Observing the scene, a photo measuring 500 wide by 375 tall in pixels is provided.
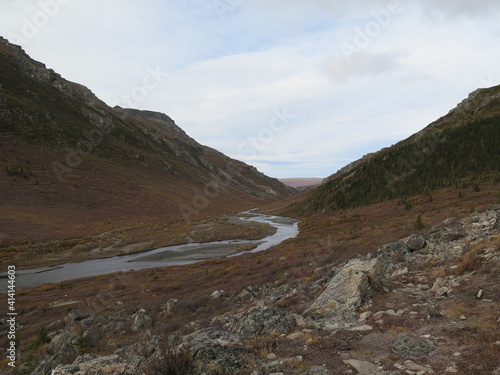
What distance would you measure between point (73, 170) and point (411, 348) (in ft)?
441

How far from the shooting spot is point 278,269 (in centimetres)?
2716

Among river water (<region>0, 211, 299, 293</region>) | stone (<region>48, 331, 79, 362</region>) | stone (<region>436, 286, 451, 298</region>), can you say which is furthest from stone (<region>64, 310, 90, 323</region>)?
stone (<region>436, 286, 451, 298</region>)

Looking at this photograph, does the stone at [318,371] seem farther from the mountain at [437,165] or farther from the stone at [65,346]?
the mountain at [437,165]

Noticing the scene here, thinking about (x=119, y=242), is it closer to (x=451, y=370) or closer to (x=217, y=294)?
(x=217, y=294)

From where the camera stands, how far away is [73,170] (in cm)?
11781

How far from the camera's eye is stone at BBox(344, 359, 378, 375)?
6.48m

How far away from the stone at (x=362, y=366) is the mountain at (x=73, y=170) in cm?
7185

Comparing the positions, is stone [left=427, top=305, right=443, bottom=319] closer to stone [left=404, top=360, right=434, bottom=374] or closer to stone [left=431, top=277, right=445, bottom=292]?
stone [left=431, top=277, right=445, bottom=292]

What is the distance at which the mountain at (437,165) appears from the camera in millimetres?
53875

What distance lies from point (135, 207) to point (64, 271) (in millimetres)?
67166

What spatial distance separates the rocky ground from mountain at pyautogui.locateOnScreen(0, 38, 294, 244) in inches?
2616

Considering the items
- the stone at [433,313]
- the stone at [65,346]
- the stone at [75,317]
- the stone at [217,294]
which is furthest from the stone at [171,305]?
the stone at [433,313]

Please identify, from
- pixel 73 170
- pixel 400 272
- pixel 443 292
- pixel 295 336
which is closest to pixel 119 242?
pixel 400 272

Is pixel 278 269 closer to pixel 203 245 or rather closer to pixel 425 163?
pixel 203 245
